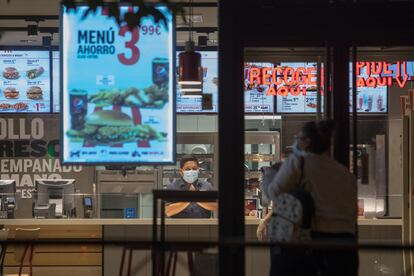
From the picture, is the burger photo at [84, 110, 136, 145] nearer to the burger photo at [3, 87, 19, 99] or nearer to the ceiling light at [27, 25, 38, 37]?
the ceiling light at [27, 25, 38, 37]

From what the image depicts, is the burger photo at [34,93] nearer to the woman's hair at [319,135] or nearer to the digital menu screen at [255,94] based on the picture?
the digital menu screen at [255,94]

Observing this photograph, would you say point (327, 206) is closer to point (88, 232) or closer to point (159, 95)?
point (159, 95)

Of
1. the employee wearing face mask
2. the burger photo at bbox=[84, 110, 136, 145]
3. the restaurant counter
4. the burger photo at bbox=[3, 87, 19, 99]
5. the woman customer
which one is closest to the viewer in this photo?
the woman customer

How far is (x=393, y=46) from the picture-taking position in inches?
176

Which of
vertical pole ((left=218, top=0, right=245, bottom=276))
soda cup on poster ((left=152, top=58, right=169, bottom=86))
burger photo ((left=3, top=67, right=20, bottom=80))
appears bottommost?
vertical pole ((left=218, top=0, right=245, bottom=276))

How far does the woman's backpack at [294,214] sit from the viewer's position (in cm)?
360

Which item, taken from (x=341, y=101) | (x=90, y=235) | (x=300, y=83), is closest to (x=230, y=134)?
(x=341, y=101)

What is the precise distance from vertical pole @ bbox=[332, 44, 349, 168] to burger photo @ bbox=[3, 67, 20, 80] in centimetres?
689

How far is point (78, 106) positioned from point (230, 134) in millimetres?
1166

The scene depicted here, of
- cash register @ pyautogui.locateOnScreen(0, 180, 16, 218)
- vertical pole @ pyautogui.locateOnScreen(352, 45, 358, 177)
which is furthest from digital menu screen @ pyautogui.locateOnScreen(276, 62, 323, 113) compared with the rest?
cash register @ pyautogui.locateOnScreen(0, 180, 16, 218)

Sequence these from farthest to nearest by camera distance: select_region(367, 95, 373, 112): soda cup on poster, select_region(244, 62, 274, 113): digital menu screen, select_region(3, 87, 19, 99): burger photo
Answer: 1. select_region(3, 87, 19, 99): burger photo
2. select_region(367, 95, 373, 112): soda cup on poster
3. select_region(244, 62, 274, 113): digital menu screen

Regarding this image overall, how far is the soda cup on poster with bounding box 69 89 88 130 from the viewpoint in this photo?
4.74 meters

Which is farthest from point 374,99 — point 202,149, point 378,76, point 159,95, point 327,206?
point 327,206

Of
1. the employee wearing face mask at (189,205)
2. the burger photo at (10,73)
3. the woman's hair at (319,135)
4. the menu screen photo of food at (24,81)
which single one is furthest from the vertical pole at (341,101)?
the burger photo at (10,73)
